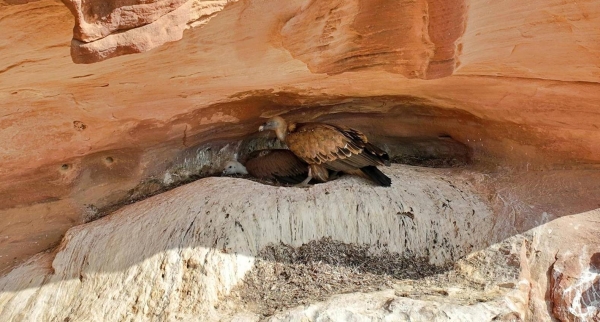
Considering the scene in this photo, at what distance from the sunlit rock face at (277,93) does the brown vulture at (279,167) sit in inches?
13.2

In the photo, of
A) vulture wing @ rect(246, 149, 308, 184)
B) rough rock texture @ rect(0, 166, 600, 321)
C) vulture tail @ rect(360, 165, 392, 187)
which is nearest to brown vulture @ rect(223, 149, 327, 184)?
vulture wing @ rect(246, 149, 308, 184)

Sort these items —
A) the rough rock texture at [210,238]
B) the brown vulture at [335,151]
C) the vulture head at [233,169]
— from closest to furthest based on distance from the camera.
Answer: the rough rock texture at [210,238] → the brown vulture at [335,151] → the vulture head at [233,169]

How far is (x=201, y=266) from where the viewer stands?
4262 mm

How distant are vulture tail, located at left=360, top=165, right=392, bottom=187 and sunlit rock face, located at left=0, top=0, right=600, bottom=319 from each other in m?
0.64

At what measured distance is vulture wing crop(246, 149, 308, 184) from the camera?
5582 millimetres

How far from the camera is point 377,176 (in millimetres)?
5070

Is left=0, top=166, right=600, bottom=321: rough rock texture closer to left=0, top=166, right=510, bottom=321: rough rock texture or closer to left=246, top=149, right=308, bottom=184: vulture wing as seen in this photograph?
left=0, top=166, right=510, bottom=321: rough rock texture

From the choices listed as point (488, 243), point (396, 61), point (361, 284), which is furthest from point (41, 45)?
point (488, 243)

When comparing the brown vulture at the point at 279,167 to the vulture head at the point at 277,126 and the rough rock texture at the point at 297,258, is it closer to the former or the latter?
the vulture head at the point at 277,126

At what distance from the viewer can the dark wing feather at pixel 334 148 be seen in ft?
16.9

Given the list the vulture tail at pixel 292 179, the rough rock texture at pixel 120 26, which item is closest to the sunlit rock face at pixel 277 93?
the rough rock texture at pixel 120 26

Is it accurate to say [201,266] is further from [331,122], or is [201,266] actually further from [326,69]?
[331,122]

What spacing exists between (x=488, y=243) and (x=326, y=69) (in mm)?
1818

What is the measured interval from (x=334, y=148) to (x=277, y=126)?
0.63 metres
